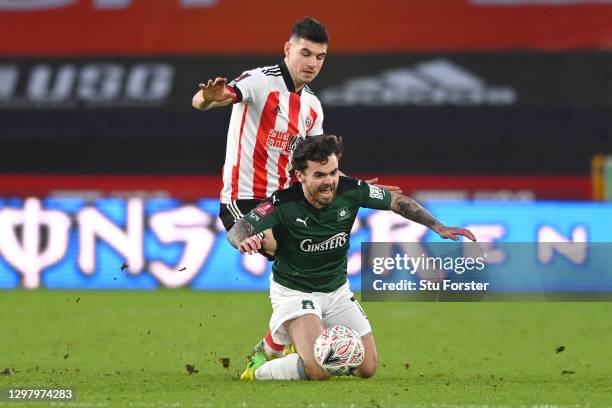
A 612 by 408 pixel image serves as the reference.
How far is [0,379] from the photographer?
742 cm

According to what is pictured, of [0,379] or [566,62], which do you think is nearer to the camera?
[0,379]

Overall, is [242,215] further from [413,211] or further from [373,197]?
[413,211]

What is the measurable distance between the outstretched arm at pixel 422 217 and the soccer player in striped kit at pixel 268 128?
10.1 inches

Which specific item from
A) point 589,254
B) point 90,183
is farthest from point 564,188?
point 589,254

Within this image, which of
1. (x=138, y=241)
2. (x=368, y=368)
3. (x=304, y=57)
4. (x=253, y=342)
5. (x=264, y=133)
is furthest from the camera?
(x=138, y=241)

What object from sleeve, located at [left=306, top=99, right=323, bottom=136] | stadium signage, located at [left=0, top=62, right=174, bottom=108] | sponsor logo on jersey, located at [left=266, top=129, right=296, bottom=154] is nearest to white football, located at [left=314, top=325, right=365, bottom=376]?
sponsor logo on jersey, located at [left=266, top=129, right=296, bottom=154]

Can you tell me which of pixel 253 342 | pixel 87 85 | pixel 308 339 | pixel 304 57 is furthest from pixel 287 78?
pixel 87 85

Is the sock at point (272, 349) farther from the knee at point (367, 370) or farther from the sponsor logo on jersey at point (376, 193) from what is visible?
the sponsor logo on jersey at point (376, 193)

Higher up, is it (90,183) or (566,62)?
(566,62)

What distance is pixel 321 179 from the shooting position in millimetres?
7082

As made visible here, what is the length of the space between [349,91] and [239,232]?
11618 mm

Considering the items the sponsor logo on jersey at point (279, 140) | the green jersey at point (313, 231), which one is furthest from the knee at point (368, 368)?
the sponsor logo on jersey at point (279, 140)

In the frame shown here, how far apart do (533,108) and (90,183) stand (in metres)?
6.32

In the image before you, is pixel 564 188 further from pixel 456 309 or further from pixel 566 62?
pixel 456 309
